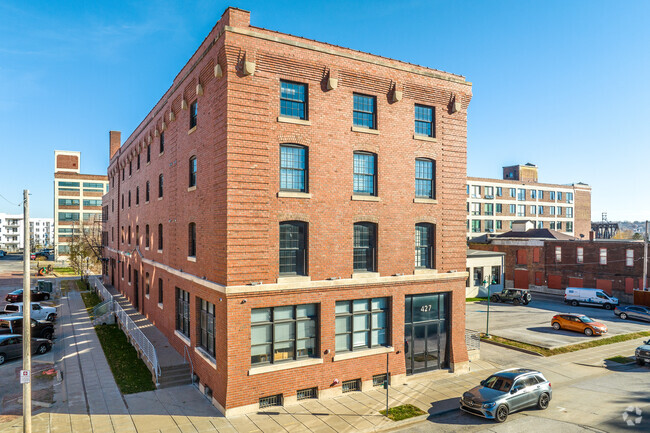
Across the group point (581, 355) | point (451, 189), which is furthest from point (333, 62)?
point (581, 355)

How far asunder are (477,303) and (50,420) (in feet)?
138

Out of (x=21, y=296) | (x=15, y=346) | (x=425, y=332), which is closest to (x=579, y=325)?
(x=425, y=332)

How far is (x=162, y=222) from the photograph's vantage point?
27781mm

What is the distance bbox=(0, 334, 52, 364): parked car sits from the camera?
24.1 meters

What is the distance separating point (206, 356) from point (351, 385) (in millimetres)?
6894

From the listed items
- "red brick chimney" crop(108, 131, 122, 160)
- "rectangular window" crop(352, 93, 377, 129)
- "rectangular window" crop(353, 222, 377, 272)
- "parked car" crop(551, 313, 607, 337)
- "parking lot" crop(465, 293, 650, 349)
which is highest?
"red brick chimney" crop(108, 131, 122, 160)

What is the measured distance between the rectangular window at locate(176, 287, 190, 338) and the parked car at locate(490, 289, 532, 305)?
124 ft

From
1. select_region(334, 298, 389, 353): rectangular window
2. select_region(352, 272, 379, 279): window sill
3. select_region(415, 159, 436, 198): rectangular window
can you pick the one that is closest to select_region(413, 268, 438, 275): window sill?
select_region(334, 298, 389, 353): rectangular window

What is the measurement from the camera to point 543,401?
60.4ft

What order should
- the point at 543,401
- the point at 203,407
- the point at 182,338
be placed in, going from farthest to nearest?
the point at 182,338 < the point at 543,401 < the point at 203,407

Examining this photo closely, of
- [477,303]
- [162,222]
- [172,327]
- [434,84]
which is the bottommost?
[477,303]

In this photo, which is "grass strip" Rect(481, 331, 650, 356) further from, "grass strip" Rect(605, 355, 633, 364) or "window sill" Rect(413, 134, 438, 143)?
"window sill" Rect(413, 134, 438, 143)

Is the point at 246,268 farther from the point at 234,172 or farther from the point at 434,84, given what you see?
the point at 434,84

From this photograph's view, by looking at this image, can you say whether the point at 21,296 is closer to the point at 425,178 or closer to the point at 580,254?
the point at 425,178
